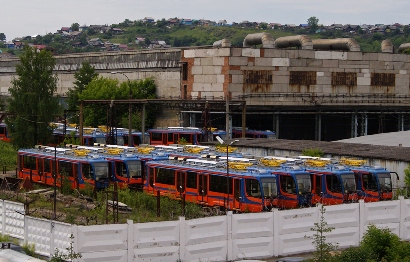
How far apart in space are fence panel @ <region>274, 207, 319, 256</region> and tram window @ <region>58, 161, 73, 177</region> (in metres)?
20.2

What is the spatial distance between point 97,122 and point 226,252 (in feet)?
193

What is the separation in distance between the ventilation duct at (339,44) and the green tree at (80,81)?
2410cm

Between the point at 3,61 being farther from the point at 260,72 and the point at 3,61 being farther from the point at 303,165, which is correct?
the point at 303,165

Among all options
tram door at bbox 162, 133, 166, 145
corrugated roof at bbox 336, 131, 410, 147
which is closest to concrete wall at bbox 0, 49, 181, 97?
tram door at bbox 162, 133, 166, 145

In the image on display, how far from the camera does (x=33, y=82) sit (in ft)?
197

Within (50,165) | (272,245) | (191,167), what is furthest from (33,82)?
(272,245)

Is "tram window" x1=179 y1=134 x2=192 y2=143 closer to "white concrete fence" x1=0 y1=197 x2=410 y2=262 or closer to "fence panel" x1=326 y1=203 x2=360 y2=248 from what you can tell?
"white concrete fence" x1=0 y1=197 x2=410 y2=262

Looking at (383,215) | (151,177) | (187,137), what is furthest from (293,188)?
(187,137)

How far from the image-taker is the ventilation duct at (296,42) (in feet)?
247

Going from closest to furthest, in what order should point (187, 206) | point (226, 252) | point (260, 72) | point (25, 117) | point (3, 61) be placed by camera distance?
point (226, 252)
point (187, 206)
point (25, 117)
point (260, 72)
point (3, 61)

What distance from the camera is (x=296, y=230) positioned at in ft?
86.0

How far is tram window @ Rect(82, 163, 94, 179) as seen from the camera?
4262cm

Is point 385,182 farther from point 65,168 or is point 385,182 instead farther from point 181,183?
point 65,168

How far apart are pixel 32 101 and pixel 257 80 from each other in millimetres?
20459
